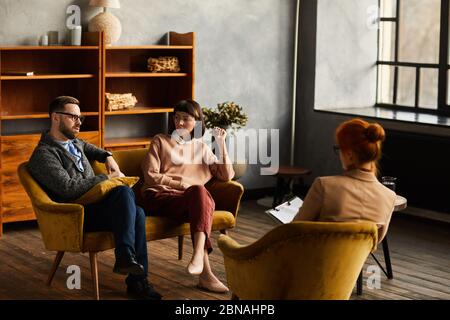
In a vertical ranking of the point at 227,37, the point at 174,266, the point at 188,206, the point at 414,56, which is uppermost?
the point at 227,37

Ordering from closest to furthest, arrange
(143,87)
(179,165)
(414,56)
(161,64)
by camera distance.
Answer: (179,165) < (161,64) < (143,87) < (414,56)

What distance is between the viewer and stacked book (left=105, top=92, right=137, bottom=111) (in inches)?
284

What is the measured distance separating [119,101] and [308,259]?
3.86 meters

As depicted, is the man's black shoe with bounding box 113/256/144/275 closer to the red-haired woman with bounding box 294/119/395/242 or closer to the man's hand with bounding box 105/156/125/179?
the man's hand with bounding box 105/156/125/179

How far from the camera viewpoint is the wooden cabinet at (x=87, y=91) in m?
6.80

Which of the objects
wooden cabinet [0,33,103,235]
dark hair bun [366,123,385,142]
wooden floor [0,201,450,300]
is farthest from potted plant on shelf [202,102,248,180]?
dark hair bun [366,123,385,142]

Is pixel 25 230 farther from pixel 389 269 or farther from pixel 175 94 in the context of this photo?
pixel 389 269

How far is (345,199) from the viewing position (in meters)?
3.84

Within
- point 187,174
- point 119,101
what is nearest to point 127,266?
point 187,174

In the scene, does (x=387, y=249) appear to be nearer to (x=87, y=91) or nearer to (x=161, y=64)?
(x=161, y=64)

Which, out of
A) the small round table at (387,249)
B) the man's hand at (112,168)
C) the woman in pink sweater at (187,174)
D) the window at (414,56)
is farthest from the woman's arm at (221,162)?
the window at (414,56)

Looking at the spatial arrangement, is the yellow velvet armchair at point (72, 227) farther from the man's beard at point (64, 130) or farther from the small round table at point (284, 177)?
the small round table at point (284, 177)

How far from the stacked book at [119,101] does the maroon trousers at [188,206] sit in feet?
6.06

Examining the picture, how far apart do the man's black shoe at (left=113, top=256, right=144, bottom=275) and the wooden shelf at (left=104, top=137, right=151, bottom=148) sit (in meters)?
2.37
